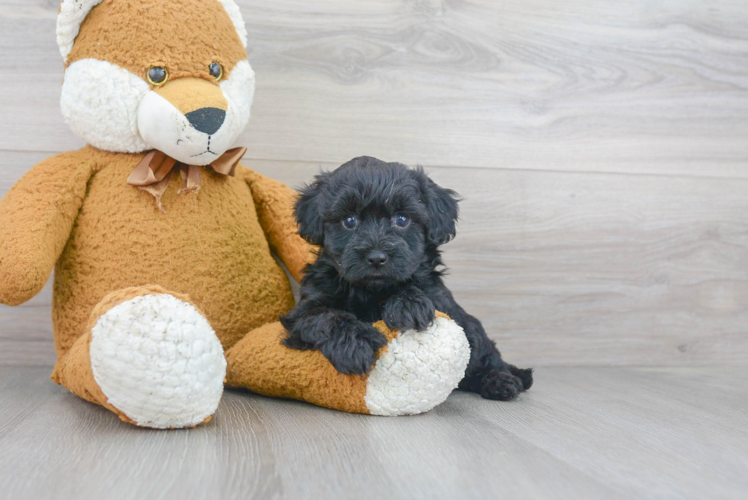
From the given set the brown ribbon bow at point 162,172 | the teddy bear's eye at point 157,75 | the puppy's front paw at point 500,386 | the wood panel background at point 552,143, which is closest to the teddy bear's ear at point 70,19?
the teddy bear's eye at point 157,75

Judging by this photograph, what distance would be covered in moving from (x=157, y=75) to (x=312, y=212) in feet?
1.63

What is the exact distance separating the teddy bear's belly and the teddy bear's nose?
8.4 inches

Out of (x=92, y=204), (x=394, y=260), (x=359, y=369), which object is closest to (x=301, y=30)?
(x=92, y=204)

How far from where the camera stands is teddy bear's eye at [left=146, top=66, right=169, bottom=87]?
1.49 m

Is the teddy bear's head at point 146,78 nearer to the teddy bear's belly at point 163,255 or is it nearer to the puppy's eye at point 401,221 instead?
the teddy bear's belly at point 163,255

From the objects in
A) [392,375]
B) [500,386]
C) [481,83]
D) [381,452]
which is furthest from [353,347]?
[481,83]

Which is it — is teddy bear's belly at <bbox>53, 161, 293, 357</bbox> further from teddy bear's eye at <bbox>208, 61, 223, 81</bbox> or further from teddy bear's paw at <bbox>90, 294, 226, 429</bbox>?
teddy bear's paw at <bbox>90, 294, 226, 429</bbox>

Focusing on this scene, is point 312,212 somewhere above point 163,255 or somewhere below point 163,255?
above

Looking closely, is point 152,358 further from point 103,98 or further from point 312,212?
point 103,98

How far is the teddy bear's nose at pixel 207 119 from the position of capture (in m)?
1.44

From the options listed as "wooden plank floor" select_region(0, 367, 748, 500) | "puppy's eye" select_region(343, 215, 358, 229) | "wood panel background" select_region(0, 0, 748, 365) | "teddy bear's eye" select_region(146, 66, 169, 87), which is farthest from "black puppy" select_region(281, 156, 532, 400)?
"wood panel background" select_region(0, 0, 748, 365)

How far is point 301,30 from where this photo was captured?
1.97m

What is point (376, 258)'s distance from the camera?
1314 mm

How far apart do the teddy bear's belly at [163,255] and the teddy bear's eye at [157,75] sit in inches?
9.4
